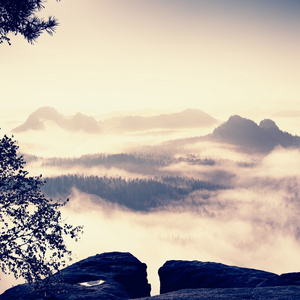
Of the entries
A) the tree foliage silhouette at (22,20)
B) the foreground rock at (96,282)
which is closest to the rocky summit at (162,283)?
the foreground rock at (96,282)

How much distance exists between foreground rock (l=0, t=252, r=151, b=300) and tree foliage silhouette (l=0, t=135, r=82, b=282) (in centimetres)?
139

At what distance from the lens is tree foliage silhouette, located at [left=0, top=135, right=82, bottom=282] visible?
17.2 metres

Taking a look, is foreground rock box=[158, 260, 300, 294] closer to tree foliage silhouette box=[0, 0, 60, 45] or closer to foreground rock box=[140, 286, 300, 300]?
foreground rock box=[140, 286, 300, 300]

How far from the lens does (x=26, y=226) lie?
17.6m

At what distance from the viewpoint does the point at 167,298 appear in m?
16.9

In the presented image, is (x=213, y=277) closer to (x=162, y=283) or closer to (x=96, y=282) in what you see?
(x=162, y=283)

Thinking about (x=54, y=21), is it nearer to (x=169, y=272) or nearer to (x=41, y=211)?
(x=41, y=211)

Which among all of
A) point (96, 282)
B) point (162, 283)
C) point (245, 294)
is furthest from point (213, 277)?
point (96, 282)

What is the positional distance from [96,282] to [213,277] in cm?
799

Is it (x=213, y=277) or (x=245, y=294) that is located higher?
(x=245, y=294)

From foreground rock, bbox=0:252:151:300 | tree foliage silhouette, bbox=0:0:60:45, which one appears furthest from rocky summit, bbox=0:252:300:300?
tree foliage silhouette, bbox=0:0:60:45

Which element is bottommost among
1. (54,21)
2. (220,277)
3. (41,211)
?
(220,277)

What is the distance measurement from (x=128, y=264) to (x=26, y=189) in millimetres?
13567

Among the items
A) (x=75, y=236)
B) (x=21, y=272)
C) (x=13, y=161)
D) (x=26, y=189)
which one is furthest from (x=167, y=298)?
(x=13, y=161)
